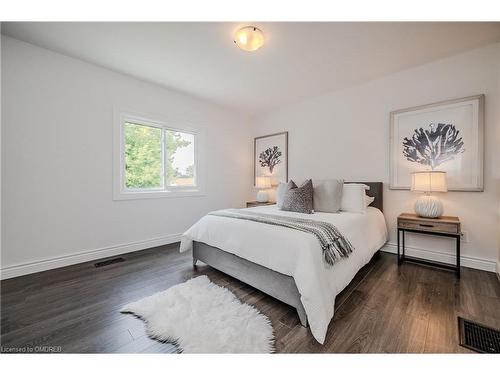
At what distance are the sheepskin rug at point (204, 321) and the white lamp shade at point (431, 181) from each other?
232cm

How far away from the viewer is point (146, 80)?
316 centimetres

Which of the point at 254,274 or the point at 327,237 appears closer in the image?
the point at 327,237

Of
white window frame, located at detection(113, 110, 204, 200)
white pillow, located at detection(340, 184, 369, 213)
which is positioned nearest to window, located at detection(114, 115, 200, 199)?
white window frame, located at detection(113, 110, 204, 200)

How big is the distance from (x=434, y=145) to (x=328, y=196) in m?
1.46

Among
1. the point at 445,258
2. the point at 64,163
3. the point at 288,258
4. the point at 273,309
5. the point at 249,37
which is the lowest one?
the point at 273,309

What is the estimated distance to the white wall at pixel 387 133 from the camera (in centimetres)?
235

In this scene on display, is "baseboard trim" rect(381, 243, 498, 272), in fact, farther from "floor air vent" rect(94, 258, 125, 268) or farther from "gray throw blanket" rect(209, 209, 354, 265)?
"floor air vent" rect(94, 258, 125, 268)

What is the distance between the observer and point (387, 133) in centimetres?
300

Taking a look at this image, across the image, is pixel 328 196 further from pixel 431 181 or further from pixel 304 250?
pixel 304 250

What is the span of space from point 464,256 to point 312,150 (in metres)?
2.46

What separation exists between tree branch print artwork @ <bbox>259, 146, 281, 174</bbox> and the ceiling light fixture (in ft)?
7.79

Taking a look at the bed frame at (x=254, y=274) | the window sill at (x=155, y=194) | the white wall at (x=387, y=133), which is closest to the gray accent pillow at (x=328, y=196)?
the white wall at (x=387, y=133)

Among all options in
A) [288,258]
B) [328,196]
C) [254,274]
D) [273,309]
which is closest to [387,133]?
[328,196]
